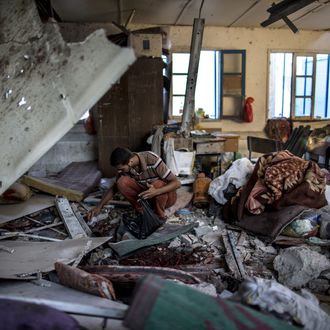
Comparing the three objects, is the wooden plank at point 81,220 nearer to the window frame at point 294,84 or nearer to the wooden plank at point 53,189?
the wooden plank at point 53,189

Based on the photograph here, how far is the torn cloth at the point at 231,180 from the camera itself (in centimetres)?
480

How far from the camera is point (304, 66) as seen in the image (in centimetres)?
938

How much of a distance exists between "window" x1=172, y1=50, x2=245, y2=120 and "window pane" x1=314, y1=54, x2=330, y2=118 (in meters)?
2.09

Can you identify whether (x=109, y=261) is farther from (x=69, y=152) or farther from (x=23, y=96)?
(x=69, y=152)

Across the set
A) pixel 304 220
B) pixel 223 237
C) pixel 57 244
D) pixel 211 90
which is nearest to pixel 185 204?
pixel 223 237

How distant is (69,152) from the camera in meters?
7.53

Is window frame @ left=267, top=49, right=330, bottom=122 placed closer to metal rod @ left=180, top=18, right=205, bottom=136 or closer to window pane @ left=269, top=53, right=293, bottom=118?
window pane @ left=269, top=53, right=293, bottom=118

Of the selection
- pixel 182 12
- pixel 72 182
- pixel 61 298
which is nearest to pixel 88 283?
pixel 61 298

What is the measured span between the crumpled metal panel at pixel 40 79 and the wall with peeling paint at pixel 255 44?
7.15 meters

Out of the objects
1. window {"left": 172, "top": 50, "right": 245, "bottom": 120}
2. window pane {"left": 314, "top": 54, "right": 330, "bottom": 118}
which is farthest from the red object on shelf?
window pane {"left": 314, "top": 54, "right": 330, "bottom": 118}

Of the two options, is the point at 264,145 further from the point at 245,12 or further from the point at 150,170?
the point at 245,12

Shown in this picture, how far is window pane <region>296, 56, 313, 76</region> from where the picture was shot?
9.29m

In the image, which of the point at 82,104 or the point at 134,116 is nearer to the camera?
the point at 82,104

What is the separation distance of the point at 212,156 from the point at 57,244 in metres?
3.41
